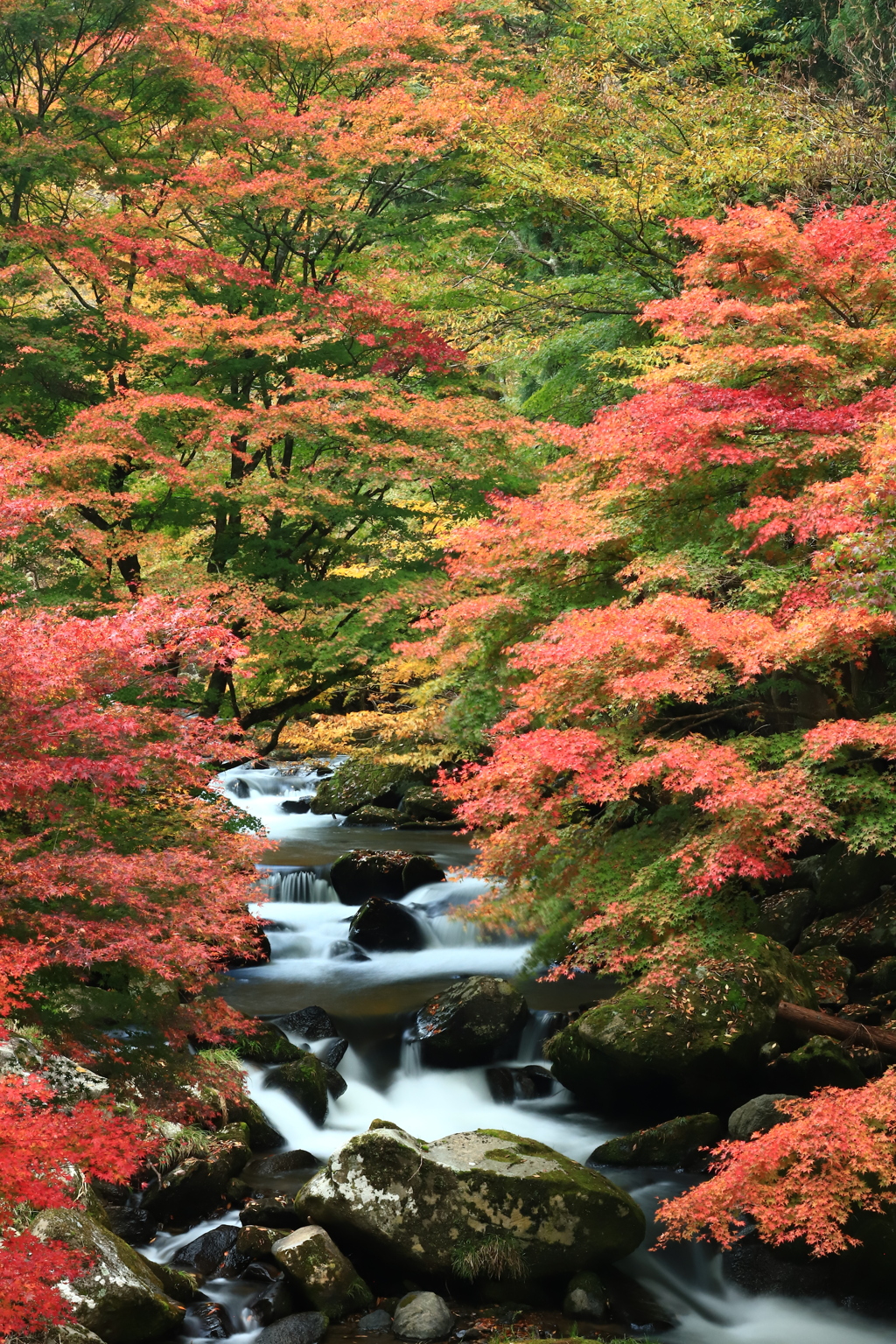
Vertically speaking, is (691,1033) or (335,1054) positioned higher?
(691,1033)

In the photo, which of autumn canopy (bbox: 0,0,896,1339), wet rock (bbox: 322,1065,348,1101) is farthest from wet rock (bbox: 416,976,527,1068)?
autumn canopy (bbox: 0,0,896,1339)

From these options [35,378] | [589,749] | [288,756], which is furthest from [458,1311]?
[288,756]

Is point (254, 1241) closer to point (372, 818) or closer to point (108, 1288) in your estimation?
point (108, 1288)

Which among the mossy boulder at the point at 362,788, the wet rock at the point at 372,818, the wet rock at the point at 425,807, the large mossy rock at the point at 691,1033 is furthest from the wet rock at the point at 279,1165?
the mossy boulder at the point at 362,788

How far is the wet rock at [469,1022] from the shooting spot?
36.6 feet

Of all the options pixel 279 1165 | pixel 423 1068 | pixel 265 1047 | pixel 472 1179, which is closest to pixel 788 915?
pixel 423 1068

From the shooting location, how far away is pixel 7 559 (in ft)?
42.4

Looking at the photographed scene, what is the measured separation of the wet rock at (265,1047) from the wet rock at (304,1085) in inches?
12.0

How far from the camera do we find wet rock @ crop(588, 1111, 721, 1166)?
9031 millimetres

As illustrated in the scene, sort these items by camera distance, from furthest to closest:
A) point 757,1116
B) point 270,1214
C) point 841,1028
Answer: point 757,1116 < point 841,1028 < point 270,1214

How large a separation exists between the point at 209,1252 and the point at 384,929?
276 inches

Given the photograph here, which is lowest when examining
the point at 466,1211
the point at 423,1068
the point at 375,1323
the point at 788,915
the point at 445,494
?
the point at 423,1068

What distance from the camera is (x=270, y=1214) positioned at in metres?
8.02

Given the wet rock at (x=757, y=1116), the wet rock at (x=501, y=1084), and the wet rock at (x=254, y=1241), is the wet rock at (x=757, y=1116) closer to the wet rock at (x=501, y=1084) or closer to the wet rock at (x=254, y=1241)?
the wet rock at (x=501, y=1084)
